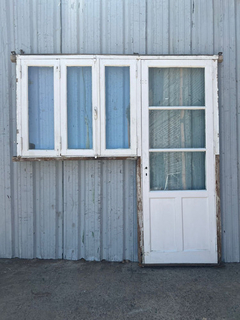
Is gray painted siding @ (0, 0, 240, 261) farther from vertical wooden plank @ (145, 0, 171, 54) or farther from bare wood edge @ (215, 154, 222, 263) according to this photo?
bare wood edge @ (215, 154, 222, 263)

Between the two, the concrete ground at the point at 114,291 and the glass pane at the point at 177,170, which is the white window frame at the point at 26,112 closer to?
the glass pane at the point at 177,170

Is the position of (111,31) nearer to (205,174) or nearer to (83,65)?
(83,65)

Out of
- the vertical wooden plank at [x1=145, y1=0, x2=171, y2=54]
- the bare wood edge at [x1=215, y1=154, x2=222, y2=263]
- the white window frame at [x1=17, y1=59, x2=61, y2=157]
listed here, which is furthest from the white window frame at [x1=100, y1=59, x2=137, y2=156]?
the bare wood edge at [x1=215, y1=154, x2=222, y2=263]

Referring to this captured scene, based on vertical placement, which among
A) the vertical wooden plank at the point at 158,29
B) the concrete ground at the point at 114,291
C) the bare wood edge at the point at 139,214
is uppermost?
the vertical wooden plank at the point at 158,29

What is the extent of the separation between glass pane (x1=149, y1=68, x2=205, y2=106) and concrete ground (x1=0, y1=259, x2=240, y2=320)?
1973 millimetres

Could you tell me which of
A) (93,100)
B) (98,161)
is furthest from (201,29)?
(98,161)

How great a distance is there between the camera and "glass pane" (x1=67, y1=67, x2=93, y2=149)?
2848 millimetres

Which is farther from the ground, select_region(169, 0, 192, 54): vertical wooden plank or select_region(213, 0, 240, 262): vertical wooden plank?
select_region(169, 0, 192, 54): vertical wooden plank

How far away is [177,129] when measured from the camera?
2.91m

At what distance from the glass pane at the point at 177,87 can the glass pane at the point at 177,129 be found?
0.12 metres

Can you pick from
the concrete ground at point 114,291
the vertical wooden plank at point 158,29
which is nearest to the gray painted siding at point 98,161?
the vertical wooden plank at point 158,29

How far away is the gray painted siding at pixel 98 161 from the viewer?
288 centimetres

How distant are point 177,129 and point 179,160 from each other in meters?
0.38

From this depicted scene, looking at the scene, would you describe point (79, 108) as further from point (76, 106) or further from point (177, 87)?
point (177, 87)
